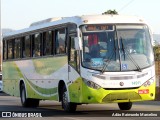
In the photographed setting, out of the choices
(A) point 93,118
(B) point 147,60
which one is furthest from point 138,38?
(A) point 93,118

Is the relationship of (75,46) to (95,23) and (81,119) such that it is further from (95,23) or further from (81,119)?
(81,119)

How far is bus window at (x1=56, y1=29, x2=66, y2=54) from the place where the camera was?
65.3 ft

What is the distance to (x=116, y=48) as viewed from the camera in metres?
18.3

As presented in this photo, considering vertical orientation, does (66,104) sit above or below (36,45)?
below

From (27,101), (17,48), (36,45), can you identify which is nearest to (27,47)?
(36,45)

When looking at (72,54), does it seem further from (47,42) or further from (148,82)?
(47,42)

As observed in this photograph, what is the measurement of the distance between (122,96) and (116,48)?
155 cm

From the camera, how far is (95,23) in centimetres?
1862

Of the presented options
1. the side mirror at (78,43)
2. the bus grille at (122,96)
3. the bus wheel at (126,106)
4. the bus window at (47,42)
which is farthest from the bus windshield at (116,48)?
the bus window at (47,42)

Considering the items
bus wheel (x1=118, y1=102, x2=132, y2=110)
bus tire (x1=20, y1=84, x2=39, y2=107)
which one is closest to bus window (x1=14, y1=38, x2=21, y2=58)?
bus tire (x1=20, y1=84, x2=39, y2=107)

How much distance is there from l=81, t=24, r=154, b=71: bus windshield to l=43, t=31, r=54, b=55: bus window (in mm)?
2887

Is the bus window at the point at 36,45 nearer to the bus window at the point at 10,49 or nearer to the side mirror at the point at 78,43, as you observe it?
the bus window at the point at 10,49

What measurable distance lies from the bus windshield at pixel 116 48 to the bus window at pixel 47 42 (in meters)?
2.89

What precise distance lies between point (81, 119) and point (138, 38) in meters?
3.57
